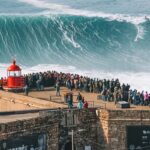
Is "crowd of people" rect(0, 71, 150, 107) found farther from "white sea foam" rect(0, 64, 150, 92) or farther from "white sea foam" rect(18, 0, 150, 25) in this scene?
"white sea foam" rect(18, 0, 150, 25)

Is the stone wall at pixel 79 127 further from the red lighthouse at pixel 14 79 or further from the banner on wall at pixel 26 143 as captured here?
the red lighthouse at pixel 14 79

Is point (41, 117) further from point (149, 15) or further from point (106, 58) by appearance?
point (149, 15)

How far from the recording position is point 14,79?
4134 cm

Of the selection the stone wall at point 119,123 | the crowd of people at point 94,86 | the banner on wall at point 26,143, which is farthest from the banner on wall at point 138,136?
the crowd of people at point 94,86

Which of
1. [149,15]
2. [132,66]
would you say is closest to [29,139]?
[132,66]

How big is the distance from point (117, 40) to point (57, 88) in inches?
1830

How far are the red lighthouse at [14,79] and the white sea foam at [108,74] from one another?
14.7 m

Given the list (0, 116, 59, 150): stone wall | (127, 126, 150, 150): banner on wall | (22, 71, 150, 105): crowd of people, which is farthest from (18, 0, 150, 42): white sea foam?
(0, 116, 59, 150): stone wall

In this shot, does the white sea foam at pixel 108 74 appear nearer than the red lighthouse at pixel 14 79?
No

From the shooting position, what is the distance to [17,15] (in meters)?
96.6

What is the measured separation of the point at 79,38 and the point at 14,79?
45.0 metres

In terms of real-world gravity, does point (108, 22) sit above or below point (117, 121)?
above

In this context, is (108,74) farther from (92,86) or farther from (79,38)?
(92,86)

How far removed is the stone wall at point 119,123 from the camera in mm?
33094
